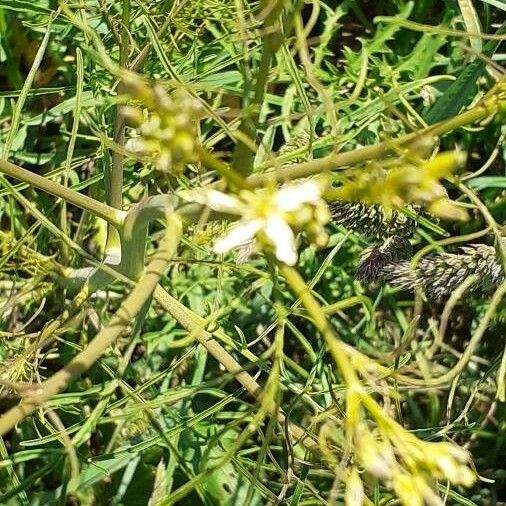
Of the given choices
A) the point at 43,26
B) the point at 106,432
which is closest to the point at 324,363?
the point at 106,432

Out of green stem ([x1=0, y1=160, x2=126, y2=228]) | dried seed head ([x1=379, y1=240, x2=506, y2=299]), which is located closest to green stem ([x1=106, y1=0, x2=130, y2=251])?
green stem ([x1=0, y1=160, x2=126, y2=228])

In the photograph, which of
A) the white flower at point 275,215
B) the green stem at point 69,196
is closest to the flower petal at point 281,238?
the white flower at point 275,215

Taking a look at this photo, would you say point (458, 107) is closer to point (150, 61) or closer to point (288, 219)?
point (150, 61)

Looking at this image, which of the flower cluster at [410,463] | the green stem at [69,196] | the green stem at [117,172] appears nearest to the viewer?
the flower cluster at [410,463]

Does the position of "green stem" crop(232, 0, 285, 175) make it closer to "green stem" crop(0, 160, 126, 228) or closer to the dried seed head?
"green stem" crop(0, 160, 126, 228)

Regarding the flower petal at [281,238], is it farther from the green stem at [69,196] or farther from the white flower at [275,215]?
the green stem at [69,196]

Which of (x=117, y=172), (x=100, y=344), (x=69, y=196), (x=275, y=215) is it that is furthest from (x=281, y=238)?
(x=117, y=172)

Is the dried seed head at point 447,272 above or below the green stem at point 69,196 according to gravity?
below
